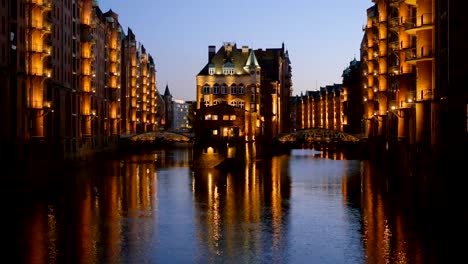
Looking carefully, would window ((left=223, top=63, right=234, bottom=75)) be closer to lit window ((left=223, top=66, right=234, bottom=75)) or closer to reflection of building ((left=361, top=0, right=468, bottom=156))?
lit window ((left=223, top=66, right=234, bottom=75))

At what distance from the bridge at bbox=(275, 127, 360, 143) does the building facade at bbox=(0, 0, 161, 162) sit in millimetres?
33220

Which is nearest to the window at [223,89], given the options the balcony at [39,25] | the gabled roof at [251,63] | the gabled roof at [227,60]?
the gabled roof at [227,60]

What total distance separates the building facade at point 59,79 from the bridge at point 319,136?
3322 cm

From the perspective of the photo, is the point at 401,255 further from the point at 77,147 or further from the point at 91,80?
the point at 91,80

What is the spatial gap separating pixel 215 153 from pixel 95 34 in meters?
44.0

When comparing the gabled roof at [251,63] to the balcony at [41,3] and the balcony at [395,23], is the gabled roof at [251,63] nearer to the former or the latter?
the balcony at [395,23]

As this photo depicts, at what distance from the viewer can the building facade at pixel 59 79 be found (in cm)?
6594

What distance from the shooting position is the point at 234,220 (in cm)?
3366

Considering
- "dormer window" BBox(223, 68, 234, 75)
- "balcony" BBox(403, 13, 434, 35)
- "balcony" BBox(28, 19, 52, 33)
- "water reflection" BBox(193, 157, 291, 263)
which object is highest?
"dormer window" BBox(223, 68, 234, 75)

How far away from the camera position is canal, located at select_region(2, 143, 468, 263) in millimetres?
25188

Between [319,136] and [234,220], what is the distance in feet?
293

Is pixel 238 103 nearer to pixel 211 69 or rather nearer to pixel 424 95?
pixel 211 69

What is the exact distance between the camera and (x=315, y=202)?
42.2 meters

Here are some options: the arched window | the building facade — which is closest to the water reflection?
the building facade
